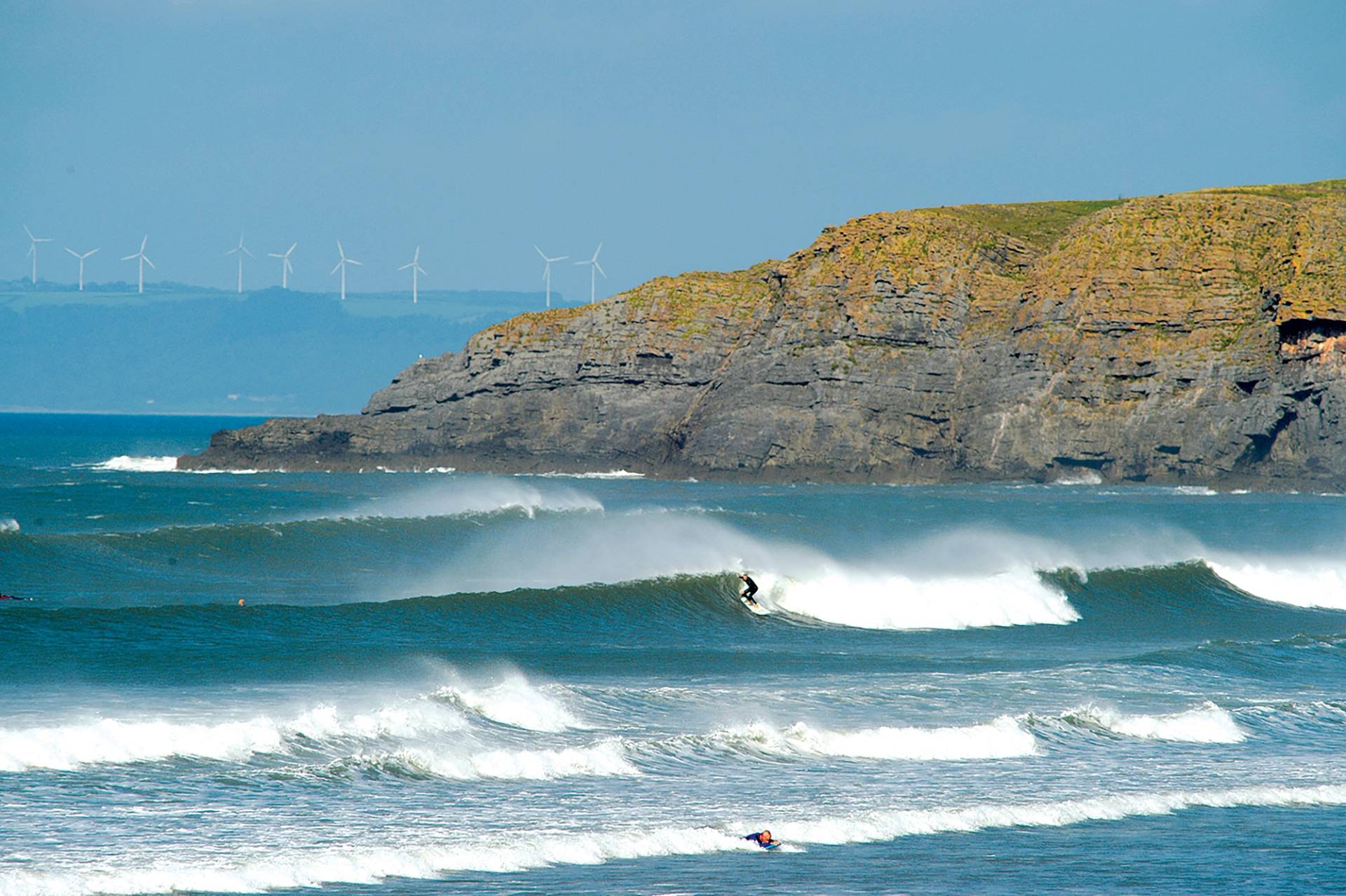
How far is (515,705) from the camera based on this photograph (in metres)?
18.2

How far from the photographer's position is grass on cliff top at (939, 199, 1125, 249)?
92188mm

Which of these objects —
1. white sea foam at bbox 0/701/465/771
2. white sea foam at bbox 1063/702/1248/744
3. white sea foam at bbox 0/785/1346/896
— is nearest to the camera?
white sea foam at bbox 0/785/1346/896

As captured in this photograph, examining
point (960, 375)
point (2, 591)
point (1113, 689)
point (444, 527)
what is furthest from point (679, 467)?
point (1113, 689)

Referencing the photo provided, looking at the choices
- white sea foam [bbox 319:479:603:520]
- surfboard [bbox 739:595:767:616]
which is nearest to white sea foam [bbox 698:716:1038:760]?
surfboard [bbox 739:595:767:616]

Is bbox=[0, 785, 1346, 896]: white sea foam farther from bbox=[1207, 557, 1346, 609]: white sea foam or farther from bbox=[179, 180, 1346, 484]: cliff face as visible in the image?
bbox=[179, 180, 1346, 484]: cliff face

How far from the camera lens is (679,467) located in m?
80.3

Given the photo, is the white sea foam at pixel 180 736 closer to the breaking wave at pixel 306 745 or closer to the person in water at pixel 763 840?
the breaking wave at pixel 306 745

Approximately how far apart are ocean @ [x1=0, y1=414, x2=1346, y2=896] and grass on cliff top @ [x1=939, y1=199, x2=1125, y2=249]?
2129 inches

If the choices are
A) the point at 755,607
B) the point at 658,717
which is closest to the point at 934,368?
the point at 755,607

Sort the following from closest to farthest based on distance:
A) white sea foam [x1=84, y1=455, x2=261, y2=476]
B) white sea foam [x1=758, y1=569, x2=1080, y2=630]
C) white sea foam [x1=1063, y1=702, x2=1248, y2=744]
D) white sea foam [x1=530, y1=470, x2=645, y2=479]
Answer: white sea foam [x1=1063, y1=702, x2=1248, y2=744] < white sea foam [x1=758, y1=569, x2=1080, y2=630] < white sea foam [x1=530, y1=470, x2=645, y2=479] < white sea foam [x1=84, y1=455, x2=261, y2=476]

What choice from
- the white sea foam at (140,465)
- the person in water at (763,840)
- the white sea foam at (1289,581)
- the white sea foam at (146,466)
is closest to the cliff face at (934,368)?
the white sea foam at (146,466)

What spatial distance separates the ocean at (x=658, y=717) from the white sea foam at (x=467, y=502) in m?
9.79

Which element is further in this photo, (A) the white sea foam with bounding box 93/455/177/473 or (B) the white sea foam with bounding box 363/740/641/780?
(A) the white sea foam with bounding box 93/455/177/473

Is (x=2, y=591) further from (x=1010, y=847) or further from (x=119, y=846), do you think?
(x=1010, y=847)
